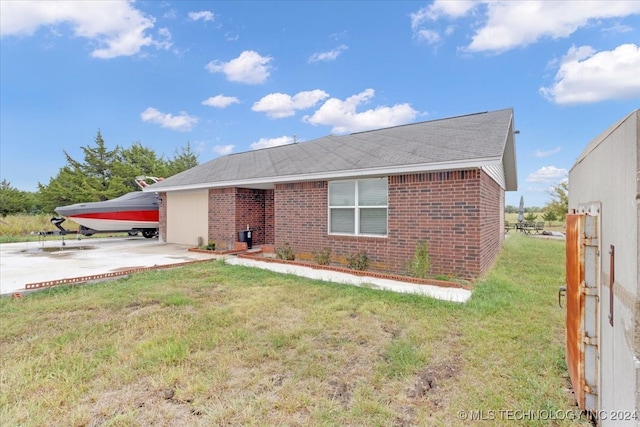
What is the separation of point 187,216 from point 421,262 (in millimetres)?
10970

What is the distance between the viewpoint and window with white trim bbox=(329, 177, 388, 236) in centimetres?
823

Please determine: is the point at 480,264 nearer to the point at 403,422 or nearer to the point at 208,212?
the point at 403,422

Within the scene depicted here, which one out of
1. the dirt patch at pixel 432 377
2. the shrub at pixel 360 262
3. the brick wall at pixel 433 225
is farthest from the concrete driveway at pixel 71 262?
the dirt patch at pixel 432 377

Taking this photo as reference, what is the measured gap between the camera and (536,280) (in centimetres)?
697

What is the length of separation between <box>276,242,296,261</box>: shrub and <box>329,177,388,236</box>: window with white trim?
5.10ft

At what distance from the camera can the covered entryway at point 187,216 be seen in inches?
517

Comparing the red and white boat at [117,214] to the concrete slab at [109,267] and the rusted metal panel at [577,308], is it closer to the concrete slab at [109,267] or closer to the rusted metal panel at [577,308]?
the concrete slab at [109,267]

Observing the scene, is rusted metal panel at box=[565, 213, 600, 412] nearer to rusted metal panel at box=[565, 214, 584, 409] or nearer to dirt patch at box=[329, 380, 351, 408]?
rusted metal panel at box=[565, 214, 584, 409]

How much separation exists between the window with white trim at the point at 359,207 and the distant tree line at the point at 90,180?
104 feet

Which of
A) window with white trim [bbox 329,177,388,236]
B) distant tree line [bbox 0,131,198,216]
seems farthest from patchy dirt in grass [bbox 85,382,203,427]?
distant tree line [bbox 0,131,198,216]

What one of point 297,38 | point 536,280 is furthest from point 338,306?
point 297,38

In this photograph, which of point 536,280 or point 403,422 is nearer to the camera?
point 403,422

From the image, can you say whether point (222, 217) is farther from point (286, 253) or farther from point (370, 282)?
point (370, 282)

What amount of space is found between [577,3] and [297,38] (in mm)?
13954
